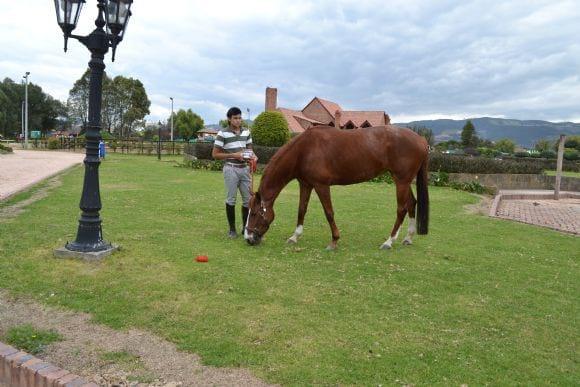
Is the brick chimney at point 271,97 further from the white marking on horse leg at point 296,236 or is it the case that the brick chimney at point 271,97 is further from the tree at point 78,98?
the tree at point 78,98

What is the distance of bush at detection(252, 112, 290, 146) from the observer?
2384 cm

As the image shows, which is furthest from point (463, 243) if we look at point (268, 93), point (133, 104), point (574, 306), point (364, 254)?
point (133, 104)

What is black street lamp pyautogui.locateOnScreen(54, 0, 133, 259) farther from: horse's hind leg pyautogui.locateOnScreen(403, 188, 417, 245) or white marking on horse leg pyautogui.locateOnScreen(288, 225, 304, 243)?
horse's hind leg pyautogui.locateOnScreen(403, 188, 417, 245)

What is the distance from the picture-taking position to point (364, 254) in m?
6.19

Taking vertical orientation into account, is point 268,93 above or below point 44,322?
above

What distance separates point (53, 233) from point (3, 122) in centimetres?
7263

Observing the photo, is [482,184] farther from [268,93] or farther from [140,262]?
[268,93]

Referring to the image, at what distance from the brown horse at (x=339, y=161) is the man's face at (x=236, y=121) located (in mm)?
769

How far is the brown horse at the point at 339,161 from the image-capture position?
647cm

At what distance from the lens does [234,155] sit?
21.7 feet

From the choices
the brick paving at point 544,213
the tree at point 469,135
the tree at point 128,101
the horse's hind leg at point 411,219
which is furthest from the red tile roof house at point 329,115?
the horse's hind leg at point 411,219

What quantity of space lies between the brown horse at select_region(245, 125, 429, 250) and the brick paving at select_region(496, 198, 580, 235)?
14.0ft

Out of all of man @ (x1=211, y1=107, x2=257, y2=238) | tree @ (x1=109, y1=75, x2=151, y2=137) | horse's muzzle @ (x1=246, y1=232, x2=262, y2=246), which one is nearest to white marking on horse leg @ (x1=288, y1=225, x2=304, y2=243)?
horse's muzzle @ (x1=246, y1=232, x2=262, y2=246)

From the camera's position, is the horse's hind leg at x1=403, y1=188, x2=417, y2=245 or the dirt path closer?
the dirt path
